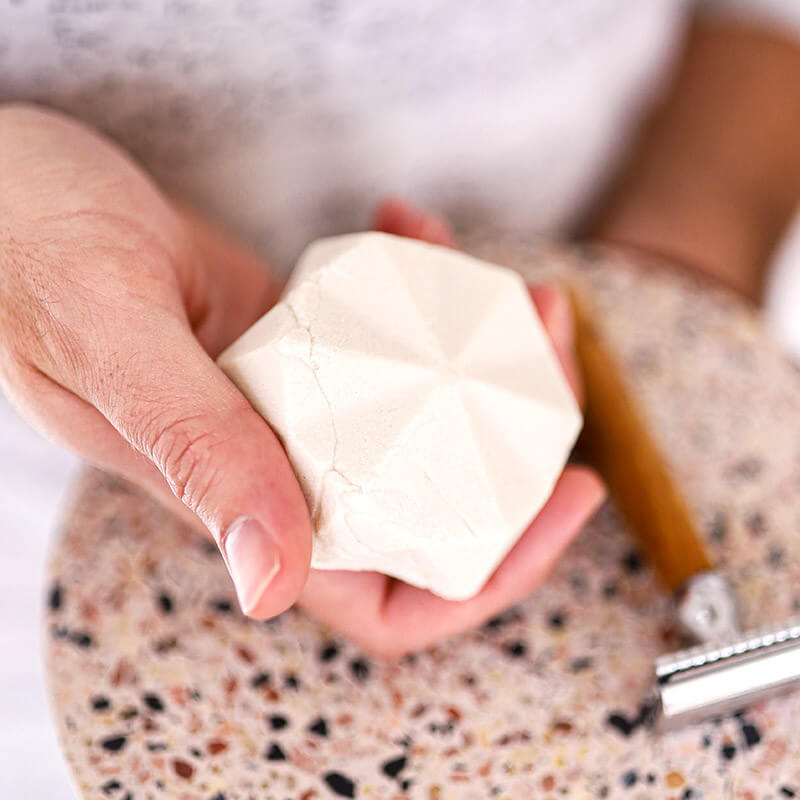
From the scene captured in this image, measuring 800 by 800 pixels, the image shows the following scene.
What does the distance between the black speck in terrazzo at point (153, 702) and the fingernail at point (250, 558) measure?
170mm

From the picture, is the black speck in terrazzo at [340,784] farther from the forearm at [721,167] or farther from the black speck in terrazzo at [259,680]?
the forearm at [721,167]

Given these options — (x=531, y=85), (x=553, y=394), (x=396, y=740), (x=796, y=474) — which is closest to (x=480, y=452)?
(x=553, y=394)

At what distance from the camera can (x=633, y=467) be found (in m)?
0.47

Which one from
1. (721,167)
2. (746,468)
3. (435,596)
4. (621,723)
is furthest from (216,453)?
(721,167)

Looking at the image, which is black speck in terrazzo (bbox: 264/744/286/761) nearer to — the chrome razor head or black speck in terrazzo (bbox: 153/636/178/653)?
black speck in terrazzo (bbox: 153/636/178/653)

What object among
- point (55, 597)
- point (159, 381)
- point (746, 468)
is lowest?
point (55, 597)

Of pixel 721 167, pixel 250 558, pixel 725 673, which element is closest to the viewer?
pixel 250 558

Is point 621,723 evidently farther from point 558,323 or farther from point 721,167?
point 721,167

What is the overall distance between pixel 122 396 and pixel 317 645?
0.20 m

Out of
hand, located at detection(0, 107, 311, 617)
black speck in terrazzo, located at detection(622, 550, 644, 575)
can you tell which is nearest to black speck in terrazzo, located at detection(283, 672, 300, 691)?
hand, located at detection(0, 107, 311, 617)

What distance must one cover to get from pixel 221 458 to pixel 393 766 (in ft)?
0.69

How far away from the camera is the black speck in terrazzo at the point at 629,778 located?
390 mm

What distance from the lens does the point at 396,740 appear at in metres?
0.40

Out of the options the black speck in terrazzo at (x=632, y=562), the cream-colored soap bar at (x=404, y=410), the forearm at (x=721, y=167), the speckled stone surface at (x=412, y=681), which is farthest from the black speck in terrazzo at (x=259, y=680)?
the forearm at (x=721, y=167)
